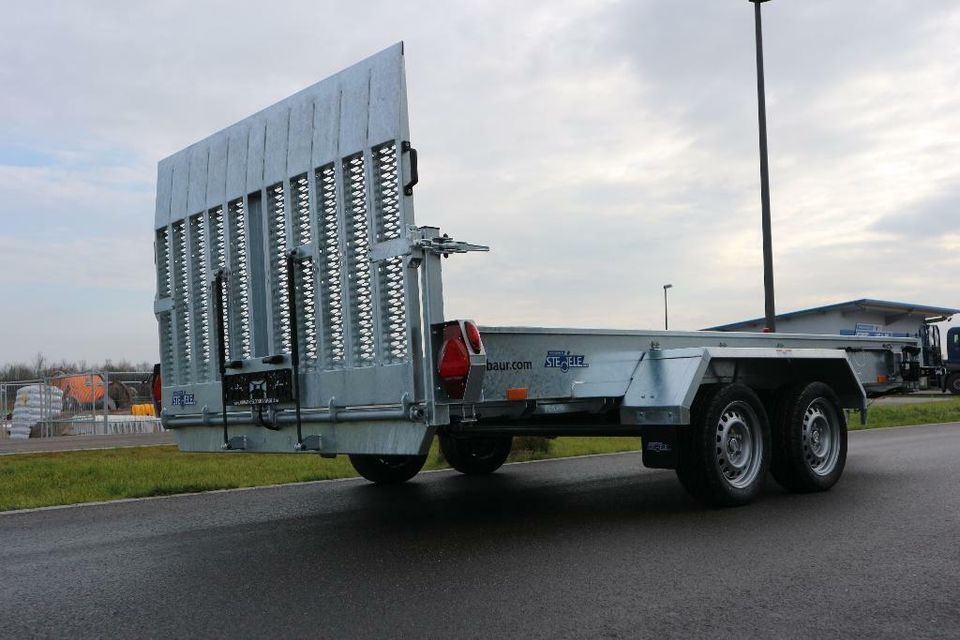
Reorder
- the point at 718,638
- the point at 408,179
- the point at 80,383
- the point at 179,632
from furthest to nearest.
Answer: the point at 80,383 → the point at 408,179 → the point at 179,632 → the point at 718,638

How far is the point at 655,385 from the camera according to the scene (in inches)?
276

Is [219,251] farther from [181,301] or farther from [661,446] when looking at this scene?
[661,446]

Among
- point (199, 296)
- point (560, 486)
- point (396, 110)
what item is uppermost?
point (396, 110)

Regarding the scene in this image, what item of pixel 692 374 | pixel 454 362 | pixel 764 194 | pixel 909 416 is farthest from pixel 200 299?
pixel 909 416

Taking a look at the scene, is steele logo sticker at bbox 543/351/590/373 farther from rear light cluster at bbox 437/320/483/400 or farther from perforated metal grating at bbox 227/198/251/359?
perforated metal grating at bbox 227/198/251/359

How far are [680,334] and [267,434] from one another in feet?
10.9

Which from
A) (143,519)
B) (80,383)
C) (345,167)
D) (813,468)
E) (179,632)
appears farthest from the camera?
(80,383)

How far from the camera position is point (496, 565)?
538cm

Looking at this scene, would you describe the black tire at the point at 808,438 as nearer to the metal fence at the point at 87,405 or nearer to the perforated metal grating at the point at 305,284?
the perforated metal grating at the point at 305,284

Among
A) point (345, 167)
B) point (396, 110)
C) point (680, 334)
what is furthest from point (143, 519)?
point (680, 334)

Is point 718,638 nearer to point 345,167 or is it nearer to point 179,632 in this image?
point 179,632

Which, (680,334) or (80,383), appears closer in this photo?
(680,334)

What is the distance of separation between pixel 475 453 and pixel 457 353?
4527 millimetres

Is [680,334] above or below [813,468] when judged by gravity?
above
